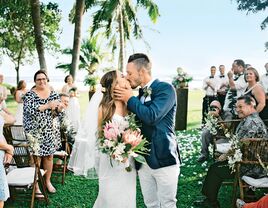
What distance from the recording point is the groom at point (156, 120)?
3492 mm

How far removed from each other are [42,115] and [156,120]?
2876mm

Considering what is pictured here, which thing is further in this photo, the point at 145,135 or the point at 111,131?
the point at 145,135

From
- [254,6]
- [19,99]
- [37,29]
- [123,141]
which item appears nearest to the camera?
[123,141]

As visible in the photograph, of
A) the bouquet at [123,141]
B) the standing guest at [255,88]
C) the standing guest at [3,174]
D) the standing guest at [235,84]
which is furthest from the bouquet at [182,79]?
the bouquet at [123,141]

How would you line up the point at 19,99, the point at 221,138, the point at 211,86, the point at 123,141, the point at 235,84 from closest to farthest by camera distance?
the point at 123,141 < the point at 221,138 < the point at 235,84 < the point at 19,99 < the point at 211,86

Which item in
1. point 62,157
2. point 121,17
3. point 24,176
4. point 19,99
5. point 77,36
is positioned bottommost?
point 62,157

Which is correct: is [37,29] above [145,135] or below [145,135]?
above

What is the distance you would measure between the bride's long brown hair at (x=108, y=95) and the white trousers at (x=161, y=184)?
0.60 metres

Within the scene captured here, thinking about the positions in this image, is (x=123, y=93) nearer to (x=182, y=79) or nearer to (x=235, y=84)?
(x=235, y=84)

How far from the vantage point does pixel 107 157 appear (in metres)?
3.96

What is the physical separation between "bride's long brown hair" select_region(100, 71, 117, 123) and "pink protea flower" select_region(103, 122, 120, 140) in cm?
15

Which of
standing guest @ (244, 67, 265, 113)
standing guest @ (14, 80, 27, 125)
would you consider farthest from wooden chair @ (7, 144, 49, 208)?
standing guest @ (244, 67, 265, 113)

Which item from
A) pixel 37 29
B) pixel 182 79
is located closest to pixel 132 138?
pixel 182 79

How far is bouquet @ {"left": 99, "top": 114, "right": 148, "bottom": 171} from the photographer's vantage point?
357 cm
